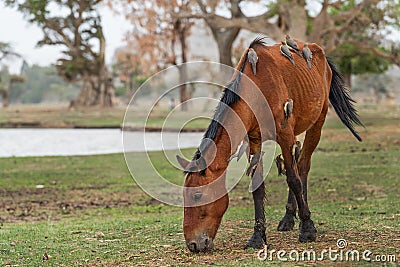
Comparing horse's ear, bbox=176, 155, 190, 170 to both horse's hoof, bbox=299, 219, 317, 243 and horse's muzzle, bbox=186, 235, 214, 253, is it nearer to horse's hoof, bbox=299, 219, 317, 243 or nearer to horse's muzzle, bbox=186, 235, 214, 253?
horse's muzzle, bbox=186, 235, 214, 253

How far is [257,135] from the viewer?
6.07 metres

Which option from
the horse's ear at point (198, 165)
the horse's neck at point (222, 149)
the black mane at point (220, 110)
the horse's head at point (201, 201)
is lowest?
the horse's head at point (201, 201)

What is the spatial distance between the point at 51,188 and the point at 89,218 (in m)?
3.66

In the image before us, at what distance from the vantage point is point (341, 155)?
18172 mm

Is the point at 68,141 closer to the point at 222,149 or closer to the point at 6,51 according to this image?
the point at 222,149

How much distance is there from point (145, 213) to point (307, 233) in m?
4.32

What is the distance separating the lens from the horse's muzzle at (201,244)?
5.74 metres

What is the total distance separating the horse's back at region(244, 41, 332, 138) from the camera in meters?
6.05

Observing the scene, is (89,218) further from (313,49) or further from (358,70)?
(358,70)

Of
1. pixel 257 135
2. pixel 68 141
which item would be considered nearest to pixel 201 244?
pixel 257 135

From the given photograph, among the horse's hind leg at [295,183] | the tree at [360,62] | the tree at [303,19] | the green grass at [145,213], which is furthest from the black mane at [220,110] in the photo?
the tree at [360,62]

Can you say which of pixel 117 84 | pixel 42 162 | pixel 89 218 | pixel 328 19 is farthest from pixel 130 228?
pixel 117 84

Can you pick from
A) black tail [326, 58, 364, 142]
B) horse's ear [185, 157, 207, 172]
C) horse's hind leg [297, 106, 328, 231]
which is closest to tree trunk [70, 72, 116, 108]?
black tail [326, 58, 364, 142]

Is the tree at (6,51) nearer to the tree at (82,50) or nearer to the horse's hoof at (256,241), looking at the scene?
the tree at (82,50)
